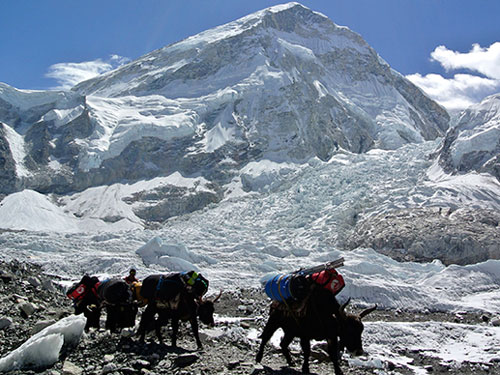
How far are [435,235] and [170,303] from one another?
32797 millimetres

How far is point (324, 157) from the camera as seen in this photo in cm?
7125

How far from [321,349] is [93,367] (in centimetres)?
514

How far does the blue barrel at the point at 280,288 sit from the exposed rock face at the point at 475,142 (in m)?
43.9

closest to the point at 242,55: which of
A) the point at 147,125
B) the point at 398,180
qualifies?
the point at 147,125

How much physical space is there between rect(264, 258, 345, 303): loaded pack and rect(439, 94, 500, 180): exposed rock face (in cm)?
4399

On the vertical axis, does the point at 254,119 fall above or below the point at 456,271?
above

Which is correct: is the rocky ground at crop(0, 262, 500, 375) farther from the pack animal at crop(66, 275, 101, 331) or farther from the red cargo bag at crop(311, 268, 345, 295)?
the red cargo bag at crop(311, 268, 345, 295)

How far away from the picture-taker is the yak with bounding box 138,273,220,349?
8.30 metres

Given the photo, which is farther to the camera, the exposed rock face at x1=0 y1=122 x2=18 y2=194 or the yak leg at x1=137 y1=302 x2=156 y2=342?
the exposed rock face at x1=0 y1=122 x2=18 y2=194

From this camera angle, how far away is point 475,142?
49406 mm

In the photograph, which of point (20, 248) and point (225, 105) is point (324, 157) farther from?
point (20, 248)

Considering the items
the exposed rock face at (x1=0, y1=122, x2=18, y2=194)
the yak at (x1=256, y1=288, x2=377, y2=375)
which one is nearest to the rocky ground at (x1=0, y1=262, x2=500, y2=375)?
the yak at (x1=256, y1=288, x2=377, y2=375)

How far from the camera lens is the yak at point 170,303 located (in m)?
8.30

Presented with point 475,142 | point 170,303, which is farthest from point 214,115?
point 170,303
